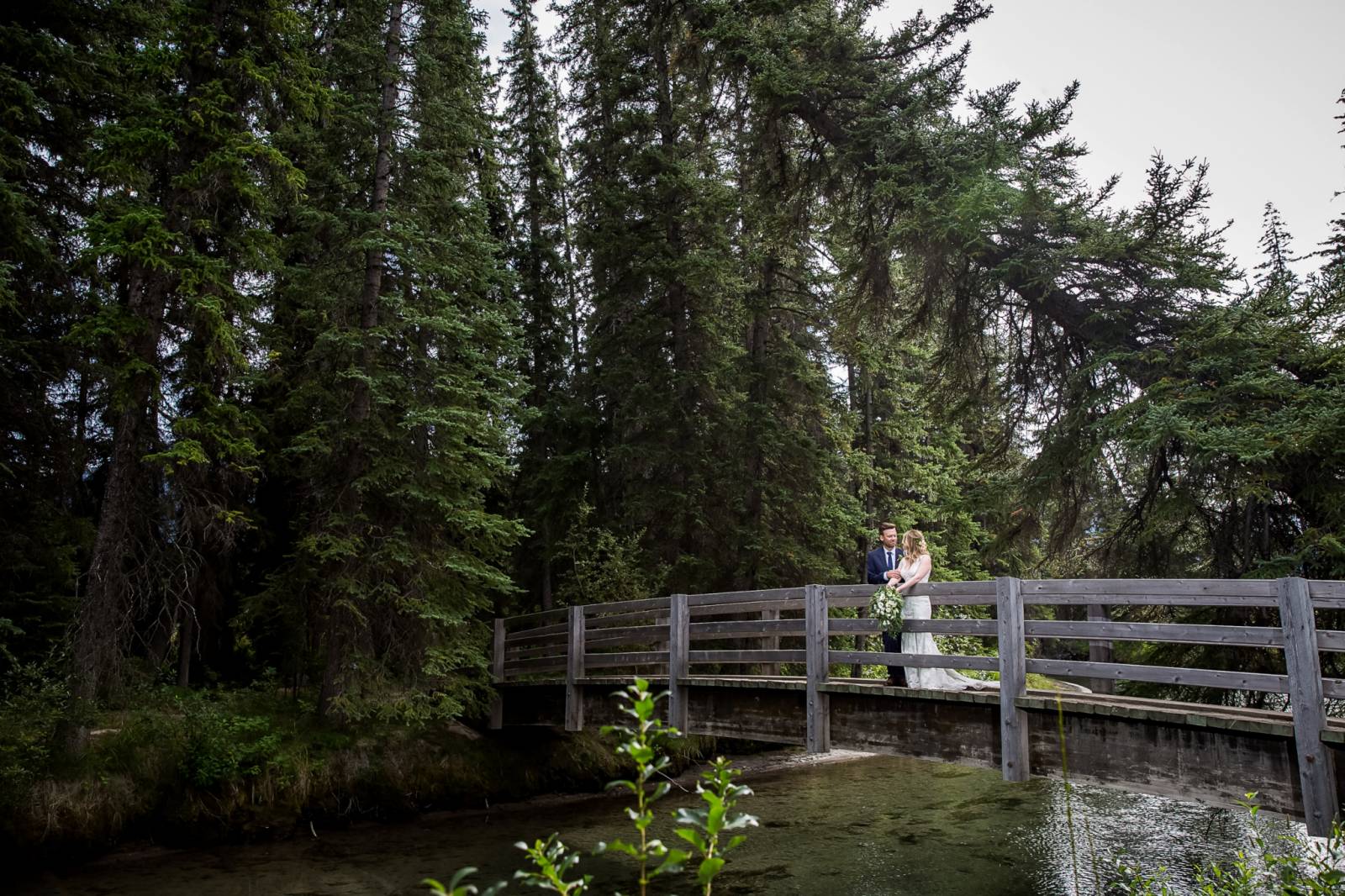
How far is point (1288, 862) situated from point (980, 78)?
12.3 m

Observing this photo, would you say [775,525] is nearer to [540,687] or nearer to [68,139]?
[540,687]

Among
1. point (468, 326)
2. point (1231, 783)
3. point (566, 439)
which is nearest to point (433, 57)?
point (468, 326)

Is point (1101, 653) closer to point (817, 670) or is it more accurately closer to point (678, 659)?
point (817, 670)

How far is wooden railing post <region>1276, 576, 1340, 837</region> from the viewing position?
20.0ft

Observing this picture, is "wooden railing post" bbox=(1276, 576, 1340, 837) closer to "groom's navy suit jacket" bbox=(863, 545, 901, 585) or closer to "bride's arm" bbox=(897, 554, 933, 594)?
"bride's arm" bbox=(897, 554, 933, 594)

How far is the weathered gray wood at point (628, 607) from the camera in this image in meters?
12.3

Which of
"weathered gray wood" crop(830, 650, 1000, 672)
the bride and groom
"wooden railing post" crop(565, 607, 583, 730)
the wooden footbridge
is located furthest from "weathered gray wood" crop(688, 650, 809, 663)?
"wooden railing post" crop(565, 607, 583, 730)

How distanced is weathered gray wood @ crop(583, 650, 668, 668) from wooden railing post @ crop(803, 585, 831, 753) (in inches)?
101

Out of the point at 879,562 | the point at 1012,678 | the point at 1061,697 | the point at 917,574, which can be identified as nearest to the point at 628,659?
the point at 879,562

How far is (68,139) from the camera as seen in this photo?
1293 centimetres

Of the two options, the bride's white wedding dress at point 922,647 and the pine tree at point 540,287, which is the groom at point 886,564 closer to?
the bride's white wedding dress at point 922,647

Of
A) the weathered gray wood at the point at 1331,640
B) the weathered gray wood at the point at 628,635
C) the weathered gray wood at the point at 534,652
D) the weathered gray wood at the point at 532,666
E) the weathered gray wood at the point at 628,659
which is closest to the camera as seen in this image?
the weathered gray wood at the point at 1331,640

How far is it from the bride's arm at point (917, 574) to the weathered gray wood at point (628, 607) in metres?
3.64

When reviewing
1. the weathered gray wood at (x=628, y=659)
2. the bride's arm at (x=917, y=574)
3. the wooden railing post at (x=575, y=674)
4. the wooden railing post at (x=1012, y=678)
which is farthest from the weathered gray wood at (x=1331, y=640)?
the wooden railing post at (x=575, y=674)
